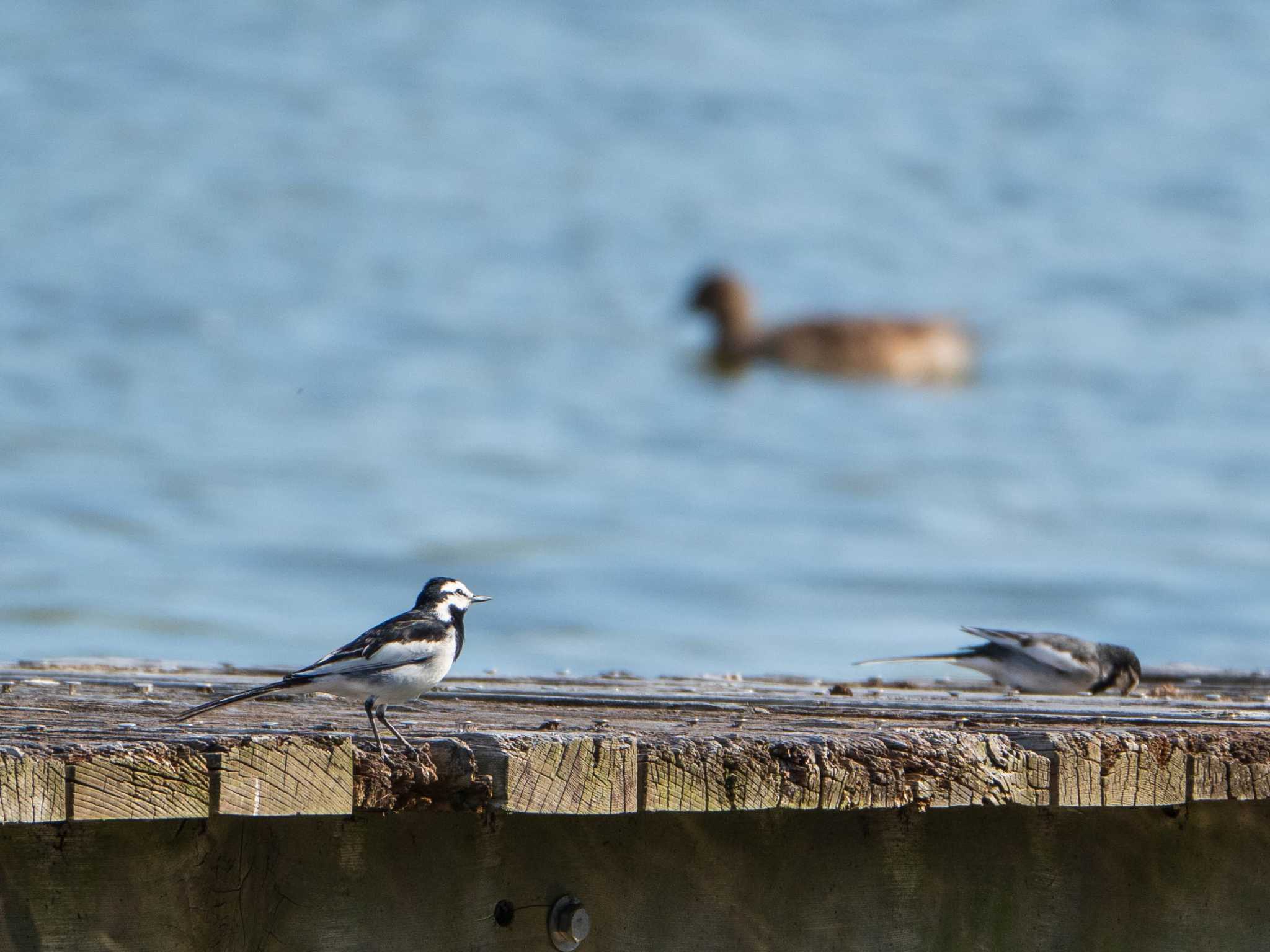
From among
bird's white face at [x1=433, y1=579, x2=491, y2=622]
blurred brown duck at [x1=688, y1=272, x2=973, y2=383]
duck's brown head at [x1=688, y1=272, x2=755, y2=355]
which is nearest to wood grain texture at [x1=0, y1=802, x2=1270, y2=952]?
bird's white face at [x1=433, y1=579, x2=491, y2=622]

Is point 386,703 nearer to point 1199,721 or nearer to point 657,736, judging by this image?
point 657,736

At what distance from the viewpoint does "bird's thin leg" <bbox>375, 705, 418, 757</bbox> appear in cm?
430

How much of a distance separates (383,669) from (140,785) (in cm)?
89

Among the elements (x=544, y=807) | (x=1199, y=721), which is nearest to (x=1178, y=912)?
(x=1199, y=721)

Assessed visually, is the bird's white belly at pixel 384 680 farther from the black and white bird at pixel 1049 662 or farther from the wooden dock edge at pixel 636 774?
the black and white bird at pixel 1049 662

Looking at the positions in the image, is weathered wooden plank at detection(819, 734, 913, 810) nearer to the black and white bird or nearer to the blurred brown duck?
Result: the black and white bird

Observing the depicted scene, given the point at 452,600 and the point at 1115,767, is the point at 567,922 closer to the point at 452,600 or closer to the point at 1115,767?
the point at 452,600

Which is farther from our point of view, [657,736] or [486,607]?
[486,607]

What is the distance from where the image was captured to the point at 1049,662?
762cm

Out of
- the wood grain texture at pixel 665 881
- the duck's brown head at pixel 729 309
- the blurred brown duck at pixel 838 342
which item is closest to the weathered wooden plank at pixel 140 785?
the wood grain texture at pixel 665 881

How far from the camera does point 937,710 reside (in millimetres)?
5926

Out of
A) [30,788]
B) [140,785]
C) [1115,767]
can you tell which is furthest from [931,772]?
[30,788]

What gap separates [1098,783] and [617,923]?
117cm

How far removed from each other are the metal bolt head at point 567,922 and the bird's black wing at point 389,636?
76 centimetres
